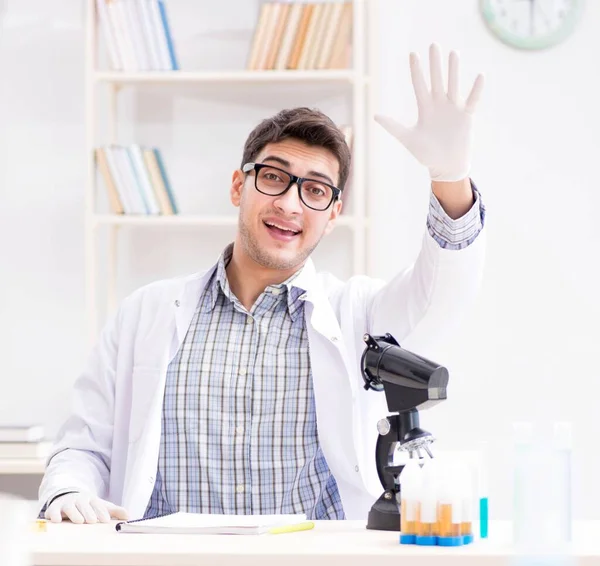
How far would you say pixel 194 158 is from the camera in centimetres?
300

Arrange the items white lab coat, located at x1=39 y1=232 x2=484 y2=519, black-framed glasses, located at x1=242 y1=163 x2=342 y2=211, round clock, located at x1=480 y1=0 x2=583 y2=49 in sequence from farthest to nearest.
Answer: round clock, located at x1=480 y1=0 x2=583 y2=49 < black-framed glasses, located at x1=242 y1=163 x2=342 y2=211 < white lab coat, located at x1=39 y1=232 x2=484 y2=519

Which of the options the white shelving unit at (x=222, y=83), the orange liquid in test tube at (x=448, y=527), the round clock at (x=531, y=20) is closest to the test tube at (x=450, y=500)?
the orange liquid in test tube at (x=448, y=527)

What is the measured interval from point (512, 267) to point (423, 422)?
0.57 meters

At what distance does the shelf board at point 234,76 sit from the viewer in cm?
273

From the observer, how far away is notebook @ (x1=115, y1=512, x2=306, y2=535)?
1282 mm

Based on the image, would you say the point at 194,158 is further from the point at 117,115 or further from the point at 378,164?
the point at 378,164

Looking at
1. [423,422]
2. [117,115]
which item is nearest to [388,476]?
[423,422]

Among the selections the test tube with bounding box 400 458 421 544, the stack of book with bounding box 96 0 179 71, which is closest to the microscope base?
the test tube with bounding box 400 458 421 544

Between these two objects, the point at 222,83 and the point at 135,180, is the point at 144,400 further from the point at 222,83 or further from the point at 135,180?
the point at 222,83

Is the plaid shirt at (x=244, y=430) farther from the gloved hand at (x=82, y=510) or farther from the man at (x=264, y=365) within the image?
the gloved hand at (x=82, y=510)

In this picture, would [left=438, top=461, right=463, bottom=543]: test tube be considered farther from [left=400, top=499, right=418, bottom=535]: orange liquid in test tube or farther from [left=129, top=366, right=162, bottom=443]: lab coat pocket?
[left=129, top=366, right=162, bottom=443]: lab coat pocket

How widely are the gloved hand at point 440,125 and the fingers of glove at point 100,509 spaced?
81 cm

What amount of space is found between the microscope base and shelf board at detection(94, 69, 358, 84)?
1.65 meters

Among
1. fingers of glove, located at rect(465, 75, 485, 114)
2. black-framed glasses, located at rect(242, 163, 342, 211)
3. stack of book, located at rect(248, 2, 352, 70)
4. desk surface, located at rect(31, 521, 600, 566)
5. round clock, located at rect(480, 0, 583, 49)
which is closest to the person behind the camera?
desk surface, located at rect(31, 521, 600, 566)
